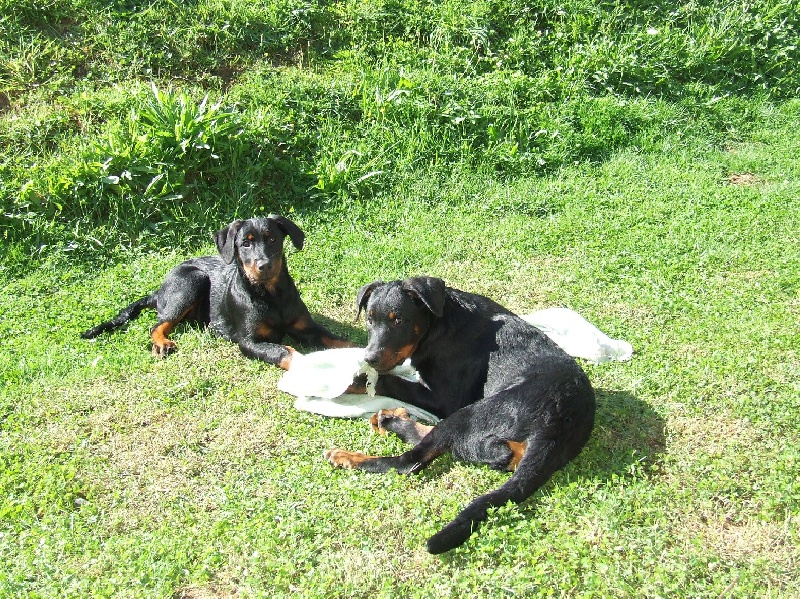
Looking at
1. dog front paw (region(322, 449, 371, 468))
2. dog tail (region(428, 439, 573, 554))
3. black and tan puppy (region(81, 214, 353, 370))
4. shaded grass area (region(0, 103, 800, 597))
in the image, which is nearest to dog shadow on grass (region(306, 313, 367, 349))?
shaded grass area (region(0, 103, 800, 597))

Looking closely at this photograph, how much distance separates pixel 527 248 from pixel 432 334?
8.85ft

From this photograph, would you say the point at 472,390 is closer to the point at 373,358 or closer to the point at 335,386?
the point at 373,358

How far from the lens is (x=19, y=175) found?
7.94m

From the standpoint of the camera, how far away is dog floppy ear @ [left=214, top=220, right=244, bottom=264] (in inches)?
244

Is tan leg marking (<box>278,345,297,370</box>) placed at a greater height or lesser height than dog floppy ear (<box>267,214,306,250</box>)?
lesser

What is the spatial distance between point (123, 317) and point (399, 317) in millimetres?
2831

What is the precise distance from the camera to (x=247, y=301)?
634cm

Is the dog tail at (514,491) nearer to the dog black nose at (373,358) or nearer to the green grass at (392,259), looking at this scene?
the green grass at (392,259)

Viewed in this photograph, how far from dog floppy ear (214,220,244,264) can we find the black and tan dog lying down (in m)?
1.35

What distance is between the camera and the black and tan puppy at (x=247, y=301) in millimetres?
6168

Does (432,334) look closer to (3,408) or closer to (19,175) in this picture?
(3,408)

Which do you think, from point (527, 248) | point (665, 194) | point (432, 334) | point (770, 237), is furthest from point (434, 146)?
point (432, 334)

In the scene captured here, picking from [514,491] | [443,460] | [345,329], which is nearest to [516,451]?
[514,491]

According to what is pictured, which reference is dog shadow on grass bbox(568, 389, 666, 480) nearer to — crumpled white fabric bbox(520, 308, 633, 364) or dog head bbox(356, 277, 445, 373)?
crumpled white fabric bbox(520, 308, 633, 364)
